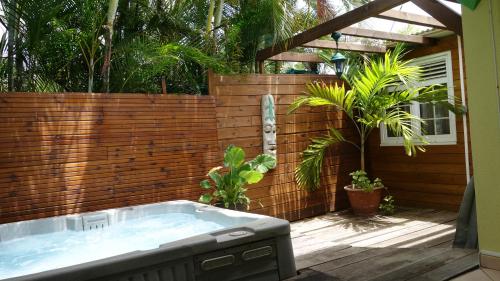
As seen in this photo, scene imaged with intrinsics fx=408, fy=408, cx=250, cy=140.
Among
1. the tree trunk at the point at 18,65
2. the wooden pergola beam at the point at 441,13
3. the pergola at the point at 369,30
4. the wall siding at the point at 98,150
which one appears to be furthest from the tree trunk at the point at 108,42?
the wooden pergola beam at the point at 441,13

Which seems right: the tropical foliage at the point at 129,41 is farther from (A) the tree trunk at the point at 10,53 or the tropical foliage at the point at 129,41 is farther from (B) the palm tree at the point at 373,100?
(B) the palm tree at the point at 373,100

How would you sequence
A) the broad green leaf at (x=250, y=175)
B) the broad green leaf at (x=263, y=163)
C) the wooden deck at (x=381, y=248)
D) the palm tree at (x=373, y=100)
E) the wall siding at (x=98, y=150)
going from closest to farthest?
the wooden deck at (x=381, y=248) < the wall siding at (x=98, y=150) < the broad green leaf at (x=250, y=175) < the broad green leaf at (x=263, y=163) < the palm tree at (x=373, y=100)

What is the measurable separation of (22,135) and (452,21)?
469 cm

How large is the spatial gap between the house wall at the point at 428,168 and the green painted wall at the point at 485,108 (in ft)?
7.95

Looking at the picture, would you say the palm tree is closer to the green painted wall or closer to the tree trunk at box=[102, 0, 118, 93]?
the green painted wall

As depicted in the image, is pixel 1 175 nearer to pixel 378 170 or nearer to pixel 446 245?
pixel 446 245

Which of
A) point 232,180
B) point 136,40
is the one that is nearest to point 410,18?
point 232,180

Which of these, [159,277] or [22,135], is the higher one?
[22,135]

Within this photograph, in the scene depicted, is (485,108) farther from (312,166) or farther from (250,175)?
(312,166)

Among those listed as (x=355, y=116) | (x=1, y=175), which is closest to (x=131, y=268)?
(x=1, y=175)

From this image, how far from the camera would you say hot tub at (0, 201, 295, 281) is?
2389 millimetres

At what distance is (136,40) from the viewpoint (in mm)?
4988

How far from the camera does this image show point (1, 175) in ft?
12.2

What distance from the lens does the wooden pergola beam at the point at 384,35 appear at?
5.03m
